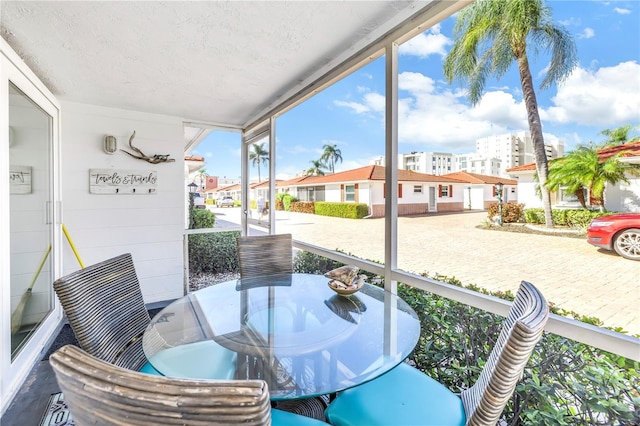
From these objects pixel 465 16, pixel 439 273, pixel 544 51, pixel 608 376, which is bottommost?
pixel 608 376

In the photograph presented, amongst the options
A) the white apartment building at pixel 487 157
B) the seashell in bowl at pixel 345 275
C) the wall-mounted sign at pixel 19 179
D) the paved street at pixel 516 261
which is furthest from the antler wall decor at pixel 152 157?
the white apartment building at pixel 487 157

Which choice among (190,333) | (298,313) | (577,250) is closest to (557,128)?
(577,250)

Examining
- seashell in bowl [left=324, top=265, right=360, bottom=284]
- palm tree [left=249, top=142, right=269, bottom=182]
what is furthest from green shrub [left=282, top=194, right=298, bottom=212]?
seashell in bowl [left=324, top=265, right=360, bottom=284]

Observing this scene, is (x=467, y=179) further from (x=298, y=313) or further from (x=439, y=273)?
(x=298, y=313)

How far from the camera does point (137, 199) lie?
3854 mm

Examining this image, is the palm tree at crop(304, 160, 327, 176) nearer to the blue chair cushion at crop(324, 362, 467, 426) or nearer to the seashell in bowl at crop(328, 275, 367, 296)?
the seashell in bowl at crop(328, 275, 367, 296)

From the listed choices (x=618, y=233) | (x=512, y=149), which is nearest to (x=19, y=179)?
(x=512, y=149)

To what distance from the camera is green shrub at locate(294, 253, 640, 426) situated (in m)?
1.20

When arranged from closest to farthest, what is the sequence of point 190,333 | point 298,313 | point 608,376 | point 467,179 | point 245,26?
point 608,376 → point 190,333 → point 298,313 → point 245,26 → point 467,179

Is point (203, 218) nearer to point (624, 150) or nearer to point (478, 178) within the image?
point (478, 178)

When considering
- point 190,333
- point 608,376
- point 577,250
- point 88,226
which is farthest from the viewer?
point 88,226

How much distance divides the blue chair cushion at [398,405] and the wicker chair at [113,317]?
0.51 metres

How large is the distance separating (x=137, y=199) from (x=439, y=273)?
3658mm

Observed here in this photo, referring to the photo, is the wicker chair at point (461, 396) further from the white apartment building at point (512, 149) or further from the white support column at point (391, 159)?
the white support column at point (391, 159)
